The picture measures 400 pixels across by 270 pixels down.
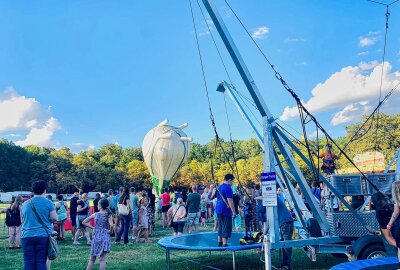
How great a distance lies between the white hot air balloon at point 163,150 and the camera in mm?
42438

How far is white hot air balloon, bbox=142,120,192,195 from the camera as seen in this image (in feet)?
139

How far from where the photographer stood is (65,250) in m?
12.6

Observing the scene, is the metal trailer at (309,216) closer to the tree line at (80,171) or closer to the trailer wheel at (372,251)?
the trailer wheel at (372,251)

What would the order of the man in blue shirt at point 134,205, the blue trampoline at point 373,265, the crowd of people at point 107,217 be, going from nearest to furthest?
the blue trampoline at point 373,265
the crowd of people at point 107,217
the man in blue shirt at point 134,205

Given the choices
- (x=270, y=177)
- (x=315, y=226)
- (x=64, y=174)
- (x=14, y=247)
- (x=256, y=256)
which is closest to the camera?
(x=270, y=177)

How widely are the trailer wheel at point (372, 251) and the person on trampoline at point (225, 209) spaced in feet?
8.80

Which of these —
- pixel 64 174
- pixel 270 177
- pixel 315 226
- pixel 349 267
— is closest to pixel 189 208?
pixel 315 226

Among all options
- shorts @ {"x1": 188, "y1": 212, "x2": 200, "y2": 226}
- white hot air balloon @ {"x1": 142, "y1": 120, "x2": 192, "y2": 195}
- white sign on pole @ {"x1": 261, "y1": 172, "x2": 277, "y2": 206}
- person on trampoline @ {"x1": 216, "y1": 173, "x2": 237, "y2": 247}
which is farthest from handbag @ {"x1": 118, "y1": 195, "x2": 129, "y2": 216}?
white hot air balloon @ {"x1": 142, "y1": 120, "x2": 192, "y2": 195}

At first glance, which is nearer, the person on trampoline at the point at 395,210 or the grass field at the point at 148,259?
the person on trampoline at the point at 395,210

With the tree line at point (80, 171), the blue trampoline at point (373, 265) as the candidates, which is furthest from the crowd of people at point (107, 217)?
the tree line at point (80, 171)

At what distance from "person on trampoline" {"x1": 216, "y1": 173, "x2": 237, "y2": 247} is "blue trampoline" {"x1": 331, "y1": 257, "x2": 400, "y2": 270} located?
3.29 m

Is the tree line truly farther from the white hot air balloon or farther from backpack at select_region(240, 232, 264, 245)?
backpack at select_region(240, 232, 264, 245)

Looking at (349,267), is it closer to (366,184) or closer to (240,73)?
(366,184)

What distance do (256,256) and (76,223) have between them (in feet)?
23.2
